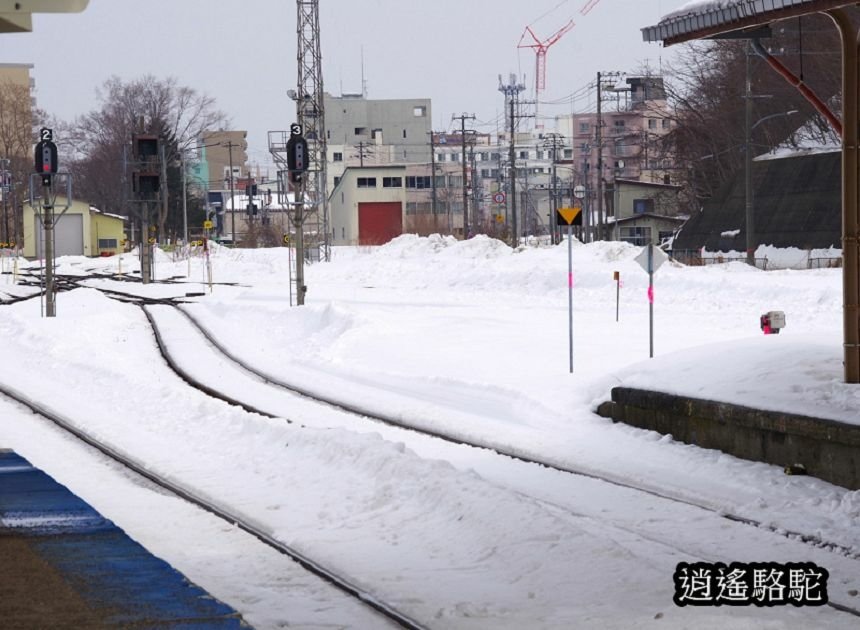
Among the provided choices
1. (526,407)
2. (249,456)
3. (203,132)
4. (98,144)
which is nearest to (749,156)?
(526,407)

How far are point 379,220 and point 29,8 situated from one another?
4193 inches

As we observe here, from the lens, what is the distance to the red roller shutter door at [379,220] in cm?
11781

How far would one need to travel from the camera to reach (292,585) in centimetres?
963

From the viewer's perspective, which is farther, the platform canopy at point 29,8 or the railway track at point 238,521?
the platform canopy at point 29,8

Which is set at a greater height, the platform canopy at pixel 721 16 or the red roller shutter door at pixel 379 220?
the platform canopy at pixel 721 16

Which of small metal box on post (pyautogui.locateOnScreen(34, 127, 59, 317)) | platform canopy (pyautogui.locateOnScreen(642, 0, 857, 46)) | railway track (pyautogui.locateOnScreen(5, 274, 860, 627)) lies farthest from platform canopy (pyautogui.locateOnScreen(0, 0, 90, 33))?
small metal box on post (pyautogui.locateOnScreen(34, 127, 59, 317))

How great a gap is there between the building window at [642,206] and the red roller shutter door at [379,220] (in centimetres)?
2140

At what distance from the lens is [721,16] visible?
611 inches

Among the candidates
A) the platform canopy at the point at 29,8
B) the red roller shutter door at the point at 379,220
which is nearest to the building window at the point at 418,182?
the red roller shutter door at the point at 379,220

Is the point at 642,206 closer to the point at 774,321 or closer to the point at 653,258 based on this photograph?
the point at 653,258

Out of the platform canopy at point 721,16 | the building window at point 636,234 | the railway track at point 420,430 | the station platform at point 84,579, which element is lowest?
the railway track at point 420,430

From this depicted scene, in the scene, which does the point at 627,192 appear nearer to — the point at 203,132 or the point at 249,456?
the point at 203,132

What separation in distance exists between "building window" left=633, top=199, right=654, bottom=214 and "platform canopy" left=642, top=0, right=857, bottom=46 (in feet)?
289

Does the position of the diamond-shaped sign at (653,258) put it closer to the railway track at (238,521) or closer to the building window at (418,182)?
the railway track at (238,521)
